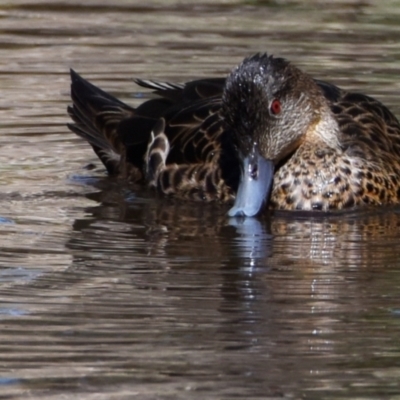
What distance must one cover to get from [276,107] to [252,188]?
51 centimetres

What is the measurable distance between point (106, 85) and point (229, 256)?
14.4 feet

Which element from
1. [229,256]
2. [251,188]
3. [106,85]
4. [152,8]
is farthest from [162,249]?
[152,8]

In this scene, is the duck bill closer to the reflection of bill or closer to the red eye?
the reflection of bill

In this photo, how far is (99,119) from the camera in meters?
8.46

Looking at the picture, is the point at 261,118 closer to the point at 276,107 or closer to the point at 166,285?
the point at 276,107

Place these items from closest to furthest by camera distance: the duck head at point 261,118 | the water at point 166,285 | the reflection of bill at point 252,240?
the water at point 166,285
the reflection of bill at point 252,240
the duck head at point 261,118

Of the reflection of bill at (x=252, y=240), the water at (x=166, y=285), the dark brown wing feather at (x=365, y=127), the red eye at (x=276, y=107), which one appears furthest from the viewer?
the dark brown wing feather at (x=365, y=127)

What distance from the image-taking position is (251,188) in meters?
6.97

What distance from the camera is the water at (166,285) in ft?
14.8

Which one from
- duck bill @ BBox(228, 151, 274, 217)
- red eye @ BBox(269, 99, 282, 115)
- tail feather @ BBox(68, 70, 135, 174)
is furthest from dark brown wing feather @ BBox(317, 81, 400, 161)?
tail feather @ BBox(68, 70, 135, 174)

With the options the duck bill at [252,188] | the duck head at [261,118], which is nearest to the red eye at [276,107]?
the duck head at [261,118]

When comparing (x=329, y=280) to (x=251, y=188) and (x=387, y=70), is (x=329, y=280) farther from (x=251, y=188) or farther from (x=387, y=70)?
(x=387, y=70)

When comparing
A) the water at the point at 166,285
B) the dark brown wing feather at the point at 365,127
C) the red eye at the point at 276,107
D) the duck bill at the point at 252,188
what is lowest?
the water at the point at 166,285

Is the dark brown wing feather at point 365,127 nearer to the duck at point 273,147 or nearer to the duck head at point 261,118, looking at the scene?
the duck at point 273,147
